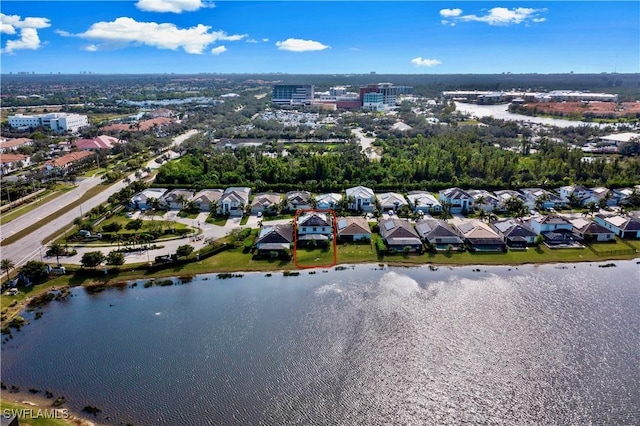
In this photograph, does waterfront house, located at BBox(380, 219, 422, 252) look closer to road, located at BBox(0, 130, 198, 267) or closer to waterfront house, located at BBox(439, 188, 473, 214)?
waterfront house, located at BBox(439, 188, 473, 214)

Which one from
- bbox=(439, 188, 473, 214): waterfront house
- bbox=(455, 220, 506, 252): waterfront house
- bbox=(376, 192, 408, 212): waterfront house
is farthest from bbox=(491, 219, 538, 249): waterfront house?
bbox=(376, 192, 408, 212): waterfront house

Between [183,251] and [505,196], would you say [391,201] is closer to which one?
[505,196]

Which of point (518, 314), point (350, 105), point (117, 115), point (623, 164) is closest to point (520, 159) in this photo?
point (623, 164)

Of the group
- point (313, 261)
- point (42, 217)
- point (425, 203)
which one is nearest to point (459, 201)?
point (425, 203)

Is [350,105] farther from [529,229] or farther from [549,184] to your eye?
[529,229]

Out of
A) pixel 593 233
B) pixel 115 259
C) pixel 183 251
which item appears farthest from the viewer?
pixel 593 233

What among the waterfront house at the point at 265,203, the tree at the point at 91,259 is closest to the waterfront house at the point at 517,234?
the waterfront house at the point at 265,203

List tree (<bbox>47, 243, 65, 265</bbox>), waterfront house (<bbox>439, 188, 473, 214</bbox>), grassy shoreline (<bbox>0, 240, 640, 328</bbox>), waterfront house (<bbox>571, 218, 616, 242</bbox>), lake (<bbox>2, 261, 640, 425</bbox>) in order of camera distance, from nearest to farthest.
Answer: lake (<bbox>2, 261, 640, 425</bbox>) → grassy shoreline (<bbox>0, 240, 640, 328</bbox>) → tree (<bbox>47, 243, 65, 265</bbox>) → waterfront house (<bbox>571, 218, 616, 242</bbox>) → waterfront house (<bbox>439, 188, 473, 214</bbox>)
